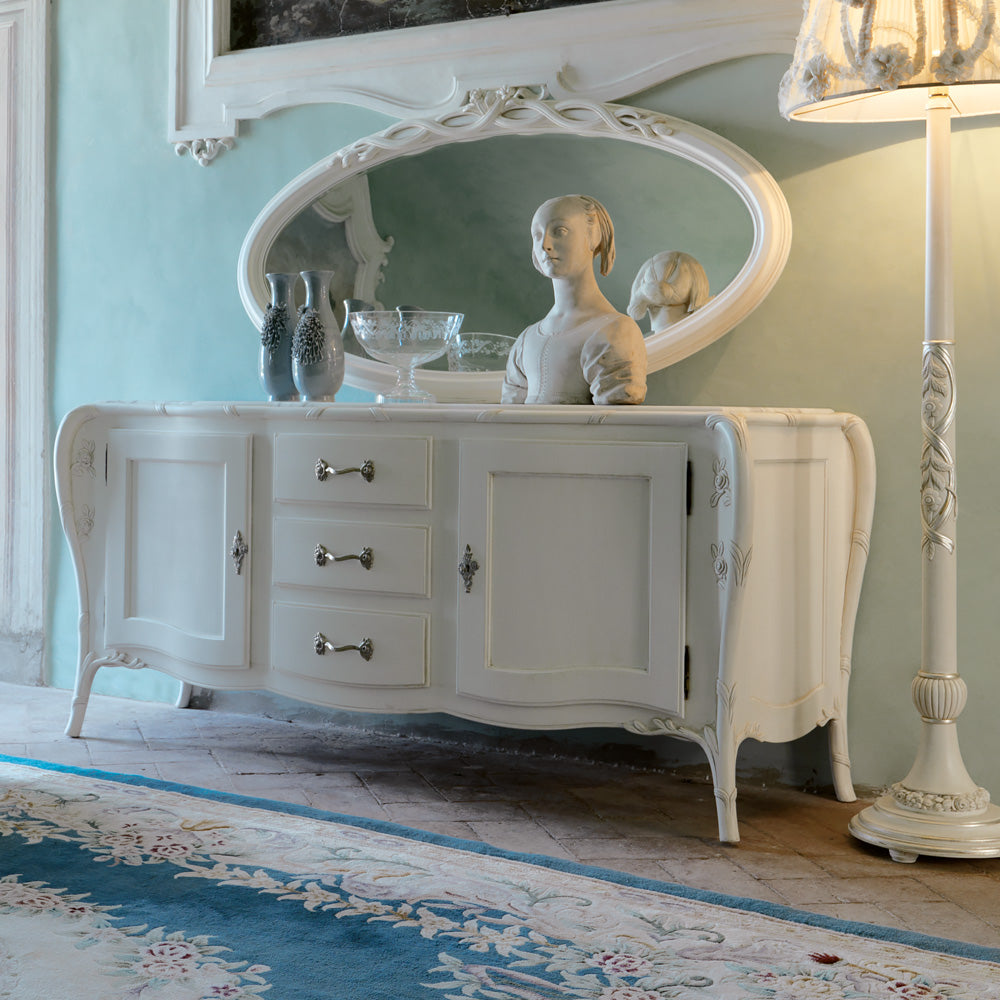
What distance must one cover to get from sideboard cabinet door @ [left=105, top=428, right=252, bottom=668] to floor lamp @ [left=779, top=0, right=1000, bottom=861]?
1.33 m

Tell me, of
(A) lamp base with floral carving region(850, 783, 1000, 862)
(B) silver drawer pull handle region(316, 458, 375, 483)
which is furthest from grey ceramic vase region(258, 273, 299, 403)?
(A) lamp base with floral carving region(850, 783, 1000, 862)

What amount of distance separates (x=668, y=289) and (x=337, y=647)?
104 cm

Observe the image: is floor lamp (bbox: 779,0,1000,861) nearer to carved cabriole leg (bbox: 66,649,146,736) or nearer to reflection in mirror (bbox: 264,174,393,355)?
reflection in mirror (bbox: 264,174,393,355)

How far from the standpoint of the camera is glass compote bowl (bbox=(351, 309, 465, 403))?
9.05ft

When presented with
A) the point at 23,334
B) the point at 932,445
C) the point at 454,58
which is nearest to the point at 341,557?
the point at 932,445

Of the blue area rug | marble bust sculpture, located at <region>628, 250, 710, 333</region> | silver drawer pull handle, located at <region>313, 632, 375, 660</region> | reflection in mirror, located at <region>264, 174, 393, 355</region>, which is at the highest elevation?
reflection in mirror, located at <region>264, 174, 393, 355</region>

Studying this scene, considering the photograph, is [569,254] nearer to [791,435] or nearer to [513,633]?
[791,435]

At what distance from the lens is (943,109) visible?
211 cm

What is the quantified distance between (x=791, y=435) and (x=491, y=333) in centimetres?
84

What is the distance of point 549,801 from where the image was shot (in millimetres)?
2447

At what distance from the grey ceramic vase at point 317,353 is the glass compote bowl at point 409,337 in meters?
0.11

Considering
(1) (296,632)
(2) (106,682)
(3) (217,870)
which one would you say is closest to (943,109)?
(1) (296,632)

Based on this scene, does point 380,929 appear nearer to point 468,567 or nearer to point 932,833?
point 468,567

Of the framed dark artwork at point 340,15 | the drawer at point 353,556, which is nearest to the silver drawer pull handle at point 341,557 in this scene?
the drawer at point 353,556
